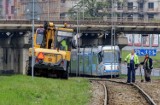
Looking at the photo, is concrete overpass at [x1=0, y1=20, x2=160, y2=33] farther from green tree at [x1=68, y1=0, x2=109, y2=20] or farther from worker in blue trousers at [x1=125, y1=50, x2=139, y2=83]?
worker in blue trousers at [x1=125, y1=50, x2=139, y2=83]

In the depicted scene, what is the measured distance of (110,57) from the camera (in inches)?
2458

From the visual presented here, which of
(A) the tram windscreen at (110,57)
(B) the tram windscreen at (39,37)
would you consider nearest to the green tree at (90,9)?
(A) the tram windscreen at (110,57)

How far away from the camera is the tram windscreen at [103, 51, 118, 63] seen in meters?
62.2

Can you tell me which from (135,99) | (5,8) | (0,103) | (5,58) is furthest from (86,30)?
(5,8)

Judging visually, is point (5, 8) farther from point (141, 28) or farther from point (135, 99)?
point (135, 99)

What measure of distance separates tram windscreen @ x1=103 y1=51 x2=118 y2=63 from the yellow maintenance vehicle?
19.7 m

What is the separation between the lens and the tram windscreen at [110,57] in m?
62.2

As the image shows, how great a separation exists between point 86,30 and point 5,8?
76.7m

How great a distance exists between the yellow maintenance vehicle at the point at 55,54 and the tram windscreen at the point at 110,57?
1970cm

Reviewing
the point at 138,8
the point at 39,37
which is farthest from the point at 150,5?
the point at 39,37

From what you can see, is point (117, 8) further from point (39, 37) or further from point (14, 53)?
point (39, 37)

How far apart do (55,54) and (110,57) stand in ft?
70.1

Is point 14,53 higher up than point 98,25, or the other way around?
A: point 98,25

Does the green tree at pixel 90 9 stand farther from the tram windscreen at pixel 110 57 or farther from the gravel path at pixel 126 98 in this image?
the gravel path at pixel 126 98
